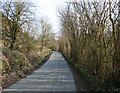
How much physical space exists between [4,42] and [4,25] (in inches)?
58.9

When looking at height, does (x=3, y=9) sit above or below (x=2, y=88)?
above

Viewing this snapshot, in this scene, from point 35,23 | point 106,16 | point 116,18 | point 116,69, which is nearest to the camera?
point 116,69

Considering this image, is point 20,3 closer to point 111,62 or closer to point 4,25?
point 4,25

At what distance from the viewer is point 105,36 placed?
5395 mm

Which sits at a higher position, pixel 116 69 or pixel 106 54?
pixel 106 54

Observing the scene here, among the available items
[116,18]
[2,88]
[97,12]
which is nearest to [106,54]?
[116,18]

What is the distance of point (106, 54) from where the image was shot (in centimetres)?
491

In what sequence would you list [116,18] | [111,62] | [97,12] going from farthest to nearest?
1. [97,12]
2. [111,62]
3. [116,18]

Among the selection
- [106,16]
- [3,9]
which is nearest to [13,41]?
[3,9]

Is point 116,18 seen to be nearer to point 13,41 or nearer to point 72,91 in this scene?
point 72,91

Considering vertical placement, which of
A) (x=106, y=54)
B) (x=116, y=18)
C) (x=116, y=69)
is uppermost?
(x=116, y=18)

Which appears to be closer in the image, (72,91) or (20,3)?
(72,91)

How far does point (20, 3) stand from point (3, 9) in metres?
1.65

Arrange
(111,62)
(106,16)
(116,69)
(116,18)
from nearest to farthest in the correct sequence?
(116,69) < (116,18) < (111,62) < (106,16)
